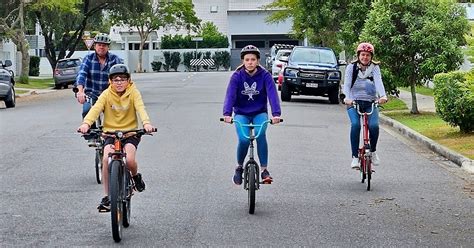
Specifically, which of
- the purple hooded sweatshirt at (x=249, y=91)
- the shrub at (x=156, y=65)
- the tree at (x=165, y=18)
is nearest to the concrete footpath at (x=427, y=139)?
the purple hooded sweatshirt at (x=249, y=91)

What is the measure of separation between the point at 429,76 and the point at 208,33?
64108mm

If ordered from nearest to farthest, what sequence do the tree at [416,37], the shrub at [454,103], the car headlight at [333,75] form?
the shrub at [454,103], the tree at [416,37], the car headlight at [333,75]

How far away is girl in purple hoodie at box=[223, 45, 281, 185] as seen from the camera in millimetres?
9977

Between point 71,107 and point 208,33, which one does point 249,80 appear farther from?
point 208,33

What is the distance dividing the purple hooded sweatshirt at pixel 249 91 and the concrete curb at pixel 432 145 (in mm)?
4892

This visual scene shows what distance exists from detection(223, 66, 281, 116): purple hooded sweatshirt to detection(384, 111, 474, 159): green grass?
18.7 ft

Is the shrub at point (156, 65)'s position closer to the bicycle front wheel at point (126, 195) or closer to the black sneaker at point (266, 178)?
the black sneaker at point (266, 178)

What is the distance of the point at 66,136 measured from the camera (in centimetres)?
1792

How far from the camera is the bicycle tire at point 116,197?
309 inches

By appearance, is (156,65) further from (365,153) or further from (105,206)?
(105,206)

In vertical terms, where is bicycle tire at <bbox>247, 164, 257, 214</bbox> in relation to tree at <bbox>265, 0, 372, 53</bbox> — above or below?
below

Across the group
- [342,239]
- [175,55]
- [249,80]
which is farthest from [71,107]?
[175,55]

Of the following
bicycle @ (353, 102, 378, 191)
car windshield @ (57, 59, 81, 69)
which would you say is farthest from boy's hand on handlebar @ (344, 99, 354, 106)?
car windshield @ (57, 59, 81, 69)

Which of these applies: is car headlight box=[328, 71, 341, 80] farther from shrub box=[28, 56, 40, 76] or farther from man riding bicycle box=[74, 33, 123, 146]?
shrub box=[28, 56, 40, 76]
